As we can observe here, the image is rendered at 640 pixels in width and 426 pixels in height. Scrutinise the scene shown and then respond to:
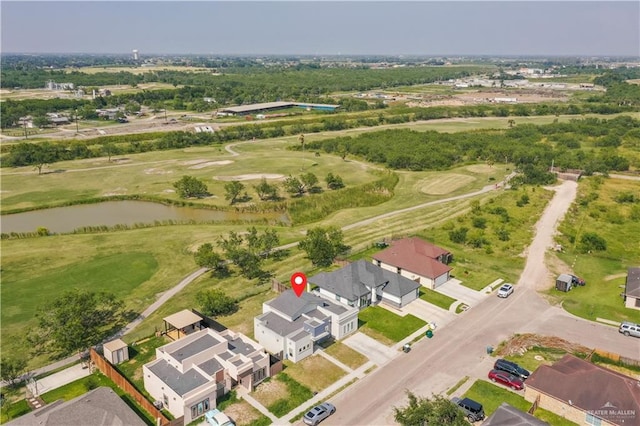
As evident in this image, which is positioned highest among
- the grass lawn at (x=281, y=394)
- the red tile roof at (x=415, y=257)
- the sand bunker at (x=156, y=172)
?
the sand bunker at (x=156, y=172)

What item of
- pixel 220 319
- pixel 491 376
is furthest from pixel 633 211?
pixel 220 319

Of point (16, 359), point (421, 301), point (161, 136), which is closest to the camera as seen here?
point (16, 359)

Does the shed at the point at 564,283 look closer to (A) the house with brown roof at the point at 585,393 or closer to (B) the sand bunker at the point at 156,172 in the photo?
(A) the house with brown roof at the point at 585,393

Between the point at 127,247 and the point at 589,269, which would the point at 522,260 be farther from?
the point at 127,247

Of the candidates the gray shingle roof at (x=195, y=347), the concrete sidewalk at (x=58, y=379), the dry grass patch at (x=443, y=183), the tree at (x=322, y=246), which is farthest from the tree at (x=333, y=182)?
the concrete sidewalk at (x=58, y=379)

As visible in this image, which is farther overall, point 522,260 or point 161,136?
point 161,136

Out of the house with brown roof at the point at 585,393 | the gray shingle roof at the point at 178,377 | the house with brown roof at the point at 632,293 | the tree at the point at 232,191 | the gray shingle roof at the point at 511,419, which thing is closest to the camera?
the gray shingle roof at the point at 511,419

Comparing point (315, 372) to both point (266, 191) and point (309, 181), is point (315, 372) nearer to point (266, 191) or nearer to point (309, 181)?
point (266, 191)

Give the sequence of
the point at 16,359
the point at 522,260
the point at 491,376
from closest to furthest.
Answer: the point at 491,376 → the point at 16,359 → the point at 522,260
